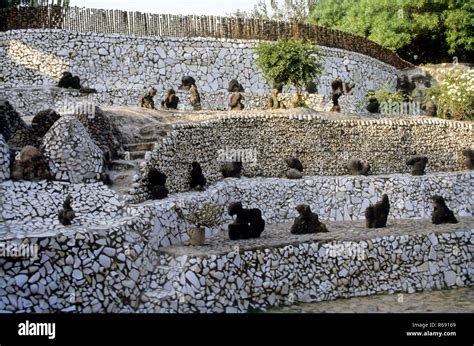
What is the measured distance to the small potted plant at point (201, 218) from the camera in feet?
51.3

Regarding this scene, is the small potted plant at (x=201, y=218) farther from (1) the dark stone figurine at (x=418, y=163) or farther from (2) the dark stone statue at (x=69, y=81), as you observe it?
(2) the dark stone statue at (x=69, y=81)

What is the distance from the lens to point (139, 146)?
19.6 meters

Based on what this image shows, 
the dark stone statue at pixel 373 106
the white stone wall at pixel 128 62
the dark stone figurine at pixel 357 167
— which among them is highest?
the white stone wall at pixel 128 62

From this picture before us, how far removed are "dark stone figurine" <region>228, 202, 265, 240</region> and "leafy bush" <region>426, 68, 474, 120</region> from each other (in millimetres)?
14206

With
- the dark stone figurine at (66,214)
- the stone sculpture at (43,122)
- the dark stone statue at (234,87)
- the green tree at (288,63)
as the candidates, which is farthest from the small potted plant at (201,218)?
the dark stone statue at (234,87)

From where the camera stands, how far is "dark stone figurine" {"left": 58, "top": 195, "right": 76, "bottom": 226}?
1448 centimetres

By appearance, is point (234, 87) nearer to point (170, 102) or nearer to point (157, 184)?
point (170, 102)

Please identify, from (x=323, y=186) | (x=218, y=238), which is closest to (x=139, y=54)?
(x=323, y=186)

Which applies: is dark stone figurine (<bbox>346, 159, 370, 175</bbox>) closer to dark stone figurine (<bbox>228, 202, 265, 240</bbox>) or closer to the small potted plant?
the small potted plant

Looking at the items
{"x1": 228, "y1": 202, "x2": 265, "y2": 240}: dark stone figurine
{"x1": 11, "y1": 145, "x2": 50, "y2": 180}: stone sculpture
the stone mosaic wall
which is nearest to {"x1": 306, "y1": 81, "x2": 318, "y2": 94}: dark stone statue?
the stone mosaic wall

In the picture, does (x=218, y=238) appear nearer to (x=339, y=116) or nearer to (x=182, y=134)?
(x=182, y=134)

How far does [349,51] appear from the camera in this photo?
34.2 meters

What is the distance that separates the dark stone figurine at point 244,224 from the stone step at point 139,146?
381cm
